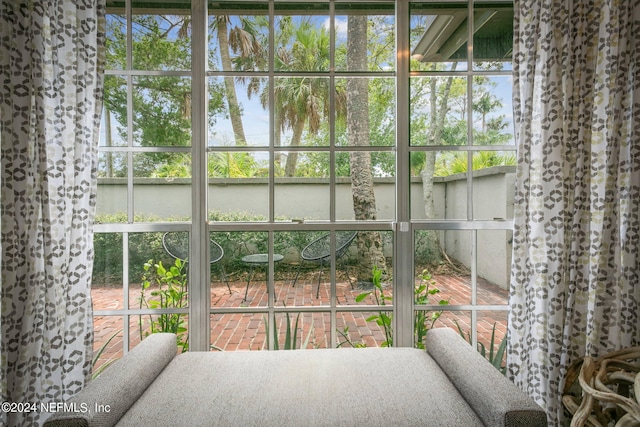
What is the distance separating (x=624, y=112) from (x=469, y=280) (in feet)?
3.59

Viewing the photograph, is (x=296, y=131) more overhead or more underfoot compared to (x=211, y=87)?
more underfoot

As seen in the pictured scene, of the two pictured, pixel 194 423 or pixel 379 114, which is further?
pixel 379 114

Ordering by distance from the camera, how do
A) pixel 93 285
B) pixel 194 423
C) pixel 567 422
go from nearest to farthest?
pixel 194 423
pixel 567 422
pixel 93 285

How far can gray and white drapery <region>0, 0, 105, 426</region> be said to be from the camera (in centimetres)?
159

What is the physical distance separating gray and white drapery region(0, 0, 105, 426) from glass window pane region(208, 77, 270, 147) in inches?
22.3

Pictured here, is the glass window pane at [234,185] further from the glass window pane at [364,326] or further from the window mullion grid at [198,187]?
the glass window pane at [364,326]

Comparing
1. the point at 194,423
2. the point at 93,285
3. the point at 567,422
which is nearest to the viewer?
the point at 194,423

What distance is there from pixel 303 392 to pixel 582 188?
155 centimetres

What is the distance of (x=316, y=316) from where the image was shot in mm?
2092

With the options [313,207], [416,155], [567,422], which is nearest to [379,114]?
[416,155]

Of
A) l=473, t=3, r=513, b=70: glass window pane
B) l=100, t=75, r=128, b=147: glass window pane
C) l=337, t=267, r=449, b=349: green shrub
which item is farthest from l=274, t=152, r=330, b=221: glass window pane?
l=473, t=3, r=513, b=70: glass window pane

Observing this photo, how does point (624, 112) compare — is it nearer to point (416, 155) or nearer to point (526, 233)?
point (526, 233)

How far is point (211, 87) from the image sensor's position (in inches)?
81.4

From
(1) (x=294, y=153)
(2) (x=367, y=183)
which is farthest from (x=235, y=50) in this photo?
(2) (x=367, y=183)
